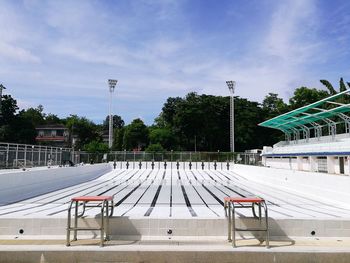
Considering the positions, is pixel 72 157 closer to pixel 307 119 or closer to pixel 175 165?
pixel 175 165

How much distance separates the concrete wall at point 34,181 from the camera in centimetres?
981

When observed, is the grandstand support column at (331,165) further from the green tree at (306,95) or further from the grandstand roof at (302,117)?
the green tree at (306,95)

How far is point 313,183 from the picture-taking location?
35.2 feet

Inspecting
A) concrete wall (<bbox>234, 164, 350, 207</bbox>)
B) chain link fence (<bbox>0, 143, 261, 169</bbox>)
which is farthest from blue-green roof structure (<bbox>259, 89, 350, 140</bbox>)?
concrete wall (<bbox>234, 164, 350, 207</bbox>)

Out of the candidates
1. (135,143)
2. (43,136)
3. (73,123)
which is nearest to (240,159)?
(135,143)

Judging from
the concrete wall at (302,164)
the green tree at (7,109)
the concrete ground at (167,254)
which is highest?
the green tree at (7,109)

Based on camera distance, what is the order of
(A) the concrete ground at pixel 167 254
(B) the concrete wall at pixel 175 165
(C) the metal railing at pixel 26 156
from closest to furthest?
(A) the concrete ground at pixel 167 254 → (C) the metal railing at pixel 26 156 → (B) the concrete wall at pixel 175 165

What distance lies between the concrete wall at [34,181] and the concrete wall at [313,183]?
926cm

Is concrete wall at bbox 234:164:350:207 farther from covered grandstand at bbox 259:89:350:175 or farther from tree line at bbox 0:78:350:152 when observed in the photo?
tree line at bbox 0:78:350:152

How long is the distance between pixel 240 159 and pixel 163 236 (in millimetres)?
22827

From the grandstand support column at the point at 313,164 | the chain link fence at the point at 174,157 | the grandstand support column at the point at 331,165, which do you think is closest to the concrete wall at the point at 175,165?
the chain link fence at the point at 174,157

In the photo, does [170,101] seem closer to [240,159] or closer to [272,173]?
[240,159]

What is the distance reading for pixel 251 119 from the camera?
50.3 meters

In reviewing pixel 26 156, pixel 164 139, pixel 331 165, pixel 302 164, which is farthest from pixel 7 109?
pixel 331 165
